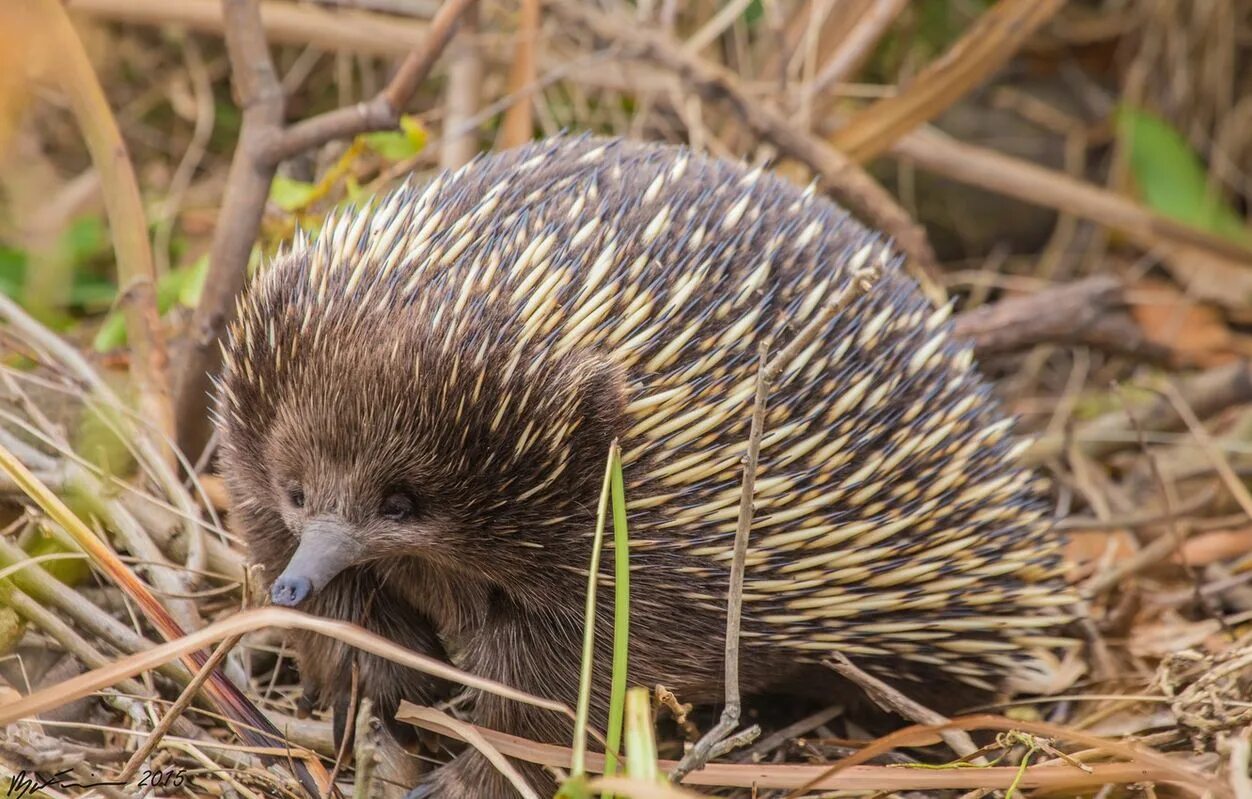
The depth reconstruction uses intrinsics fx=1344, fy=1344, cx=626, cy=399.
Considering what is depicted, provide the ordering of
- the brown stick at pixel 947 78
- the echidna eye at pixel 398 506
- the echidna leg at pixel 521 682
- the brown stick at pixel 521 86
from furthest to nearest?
1. the brown stick at pixel 947 78
2. the brown stick at pixel 521 86
3. the echidna leg at pixel 521 682
4. the echidna eye at pixel 398 506

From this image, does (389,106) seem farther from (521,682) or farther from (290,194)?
(521,682)

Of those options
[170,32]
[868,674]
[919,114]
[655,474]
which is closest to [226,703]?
[655,474]

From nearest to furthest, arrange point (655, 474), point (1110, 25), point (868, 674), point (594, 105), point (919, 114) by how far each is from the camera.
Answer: point (655, 474) < point (868, 674) < point (919, 114) < point (594, 105) < point (1110, 25)

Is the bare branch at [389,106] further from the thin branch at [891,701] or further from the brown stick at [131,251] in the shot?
the thin branch at [891,701]

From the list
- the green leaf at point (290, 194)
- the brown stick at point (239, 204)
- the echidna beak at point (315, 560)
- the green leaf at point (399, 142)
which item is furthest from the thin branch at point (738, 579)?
the green leaf at point (290, 194)

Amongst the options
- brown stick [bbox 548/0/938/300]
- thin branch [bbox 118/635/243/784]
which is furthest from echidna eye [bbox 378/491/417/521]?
brown stick [bbox 548/0/938/300]

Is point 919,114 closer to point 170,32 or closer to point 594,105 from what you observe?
point 594,105
